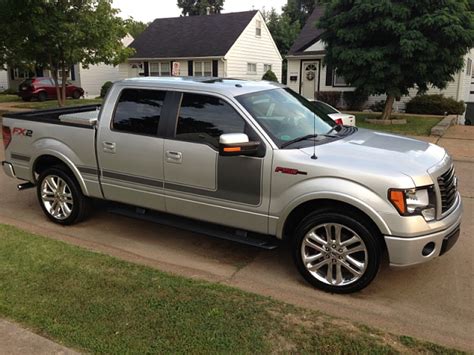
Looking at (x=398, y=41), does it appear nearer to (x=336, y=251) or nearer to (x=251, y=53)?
(x=336, y=251)

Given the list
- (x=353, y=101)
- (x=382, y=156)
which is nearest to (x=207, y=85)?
(x=382, y=156)

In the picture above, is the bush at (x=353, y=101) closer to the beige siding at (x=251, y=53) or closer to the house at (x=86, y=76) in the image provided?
the beige siding at (x=251, y=53)

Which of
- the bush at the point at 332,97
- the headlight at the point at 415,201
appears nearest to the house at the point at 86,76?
the bush at the point at 332,97

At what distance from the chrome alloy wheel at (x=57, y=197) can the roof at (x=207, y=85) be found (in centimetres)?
147

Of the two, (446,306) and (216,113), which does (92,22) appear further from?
(446,306)

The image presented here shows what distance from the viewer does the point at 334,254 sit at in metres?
4.05

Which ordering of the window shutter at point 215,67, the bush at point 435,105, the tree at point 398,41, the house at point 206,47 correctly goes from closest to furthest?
the tree at point 398,41 → the bush at point 435,105 → the window shutter at point 215,67 → the house at point 206,47

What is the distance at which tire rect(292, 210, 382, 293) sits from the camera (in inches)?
153

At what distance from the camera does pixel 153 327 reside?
340 cm

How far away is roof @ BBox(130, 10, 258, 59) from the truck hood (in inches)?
1058

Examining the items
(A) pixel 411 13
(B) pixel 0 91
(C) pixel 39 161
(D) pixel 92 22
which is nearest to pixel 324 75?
(A) pixel 411 13

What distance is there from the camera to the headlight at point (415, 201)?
146 inches

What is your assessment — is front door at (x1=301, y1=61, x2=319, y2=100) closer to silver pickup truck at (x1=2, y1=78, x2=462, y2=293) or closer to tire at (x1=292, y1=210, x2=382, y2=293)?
silver pickup truck at (x1=2, y1=78, x2=462, y2=293)

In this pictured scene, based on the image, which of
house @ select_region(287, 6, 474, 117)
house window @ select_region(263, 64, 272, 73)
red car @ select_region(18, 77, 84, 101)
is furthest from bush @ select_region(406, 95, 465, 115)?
red car @ select_region(18, 77, 84, 101)
